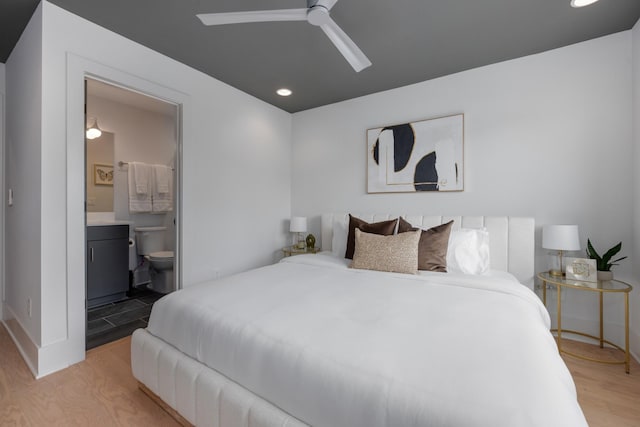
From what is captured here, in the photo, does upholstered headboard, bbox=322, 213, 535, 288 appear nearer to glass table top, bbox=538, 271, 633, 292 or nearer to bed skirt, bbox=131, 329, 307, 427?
glass table top, bbox=538, 271, 633, 292

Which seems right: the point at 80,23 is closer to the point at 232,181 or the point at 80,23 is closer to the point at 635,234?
the point at 232,181

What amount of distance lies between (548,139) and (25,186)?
4222mm

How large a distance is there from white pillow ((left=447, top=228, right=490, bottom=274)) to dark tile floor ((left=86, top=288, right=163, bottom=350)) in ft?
9.23

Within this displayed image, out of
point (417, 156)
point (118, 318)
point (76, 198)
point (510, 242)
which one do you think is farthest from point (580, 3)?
point (118, 318)

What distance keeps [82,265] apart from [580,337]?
12.9ft

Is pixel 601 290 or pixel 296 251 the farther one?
pixel 296 251

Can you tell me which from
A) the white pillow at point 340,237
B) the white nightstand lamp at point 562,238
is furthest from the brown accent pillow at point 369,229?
the white nightstand lamp at point 562,238

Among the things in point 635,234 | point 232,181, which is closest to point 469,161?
point 635,234

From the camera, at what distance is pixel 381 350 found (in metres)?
1.00

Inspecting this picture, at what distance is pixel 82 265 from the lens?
Answer: 2.08 metres

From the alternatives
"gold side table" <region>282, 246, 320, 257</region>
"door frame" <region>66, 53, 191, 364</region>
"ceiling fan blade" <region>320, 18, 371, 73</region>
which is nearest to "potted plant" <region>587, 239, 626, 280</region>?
"ceiling fan blade" <region>320, 18, 371, 73</region>

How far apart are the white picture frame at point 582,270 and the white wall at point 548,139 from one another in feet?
1.10

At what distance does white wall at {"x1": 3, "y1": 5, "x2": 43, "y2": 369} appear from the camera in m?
1.95

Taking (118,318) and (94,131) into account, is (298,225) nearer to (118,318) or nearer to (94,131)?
(118,318)
